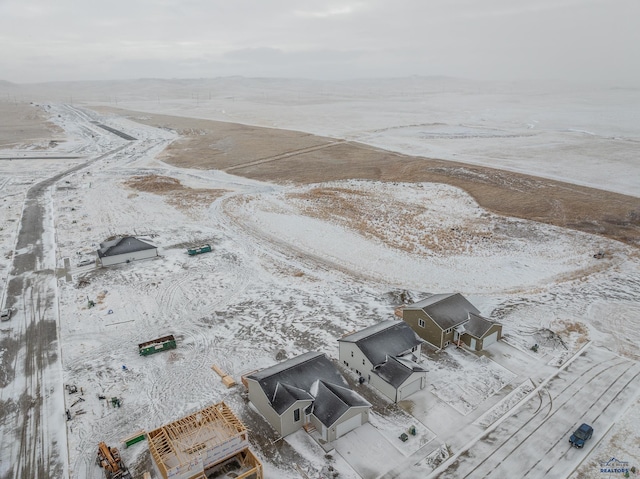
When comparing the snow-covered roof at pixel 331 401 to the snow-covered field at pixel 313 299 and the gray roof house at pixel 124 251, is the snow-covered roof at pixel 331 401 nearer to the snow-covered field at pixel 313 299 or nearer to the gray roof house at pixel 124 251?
the snow-covered field at pixel 313 299

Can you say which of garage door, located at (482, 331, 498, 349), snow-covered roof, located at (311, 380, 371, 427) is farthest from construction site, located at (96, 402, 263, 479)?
garage door, located at (482, 331, 498, 349)

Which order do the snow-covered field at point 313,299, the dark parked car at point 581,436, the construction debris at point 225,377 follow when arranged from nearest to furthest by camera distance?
the dark parked car at point 581,436
the snow-covered field at point 313,299
the construction debris at point 225,377

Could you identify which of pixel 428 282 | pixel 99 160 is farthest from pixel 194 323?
pixel 99 160

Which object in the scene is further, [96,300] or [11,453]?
[96,300]

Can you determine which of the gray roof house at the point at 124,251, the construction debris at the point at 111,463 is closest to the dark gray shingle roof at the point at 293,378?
the construction debris at the point at 111,463

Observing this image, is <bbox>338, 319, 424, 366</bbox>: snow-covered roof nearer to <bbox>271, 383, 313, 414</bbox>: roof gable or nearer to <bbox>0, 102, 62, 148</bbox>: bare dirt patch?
<bbox>271, 383, 313, 414</bbox>: roof gable

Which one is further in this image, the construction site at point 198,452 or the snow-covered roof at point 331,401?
the snow-covered roof at point 331,401

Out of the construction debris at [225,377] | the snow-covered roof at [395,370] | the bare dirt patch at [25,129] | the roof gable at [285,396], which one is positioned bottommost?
the construction debris at [225,377]

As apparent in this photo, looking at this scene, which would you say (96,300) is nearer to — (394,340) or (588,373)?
(394,340)
